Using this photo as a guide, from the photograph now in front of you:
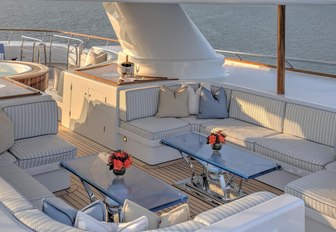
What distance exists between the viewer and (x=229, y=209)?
239 cm

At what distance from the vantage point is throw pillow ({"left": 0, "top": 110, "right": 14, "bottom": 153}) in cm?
387

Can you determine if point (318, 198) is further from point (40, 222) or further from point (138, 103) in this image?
point (138, 103)

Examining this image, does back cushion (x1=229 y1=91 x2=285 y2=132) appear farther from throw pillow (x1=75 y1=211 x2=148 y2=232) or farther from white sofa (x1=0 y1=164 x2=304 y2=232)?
throw pillow (x1=75 y1=211 x2=148 y2=232)

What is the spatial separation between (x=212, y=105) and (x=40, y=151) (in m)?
1.95

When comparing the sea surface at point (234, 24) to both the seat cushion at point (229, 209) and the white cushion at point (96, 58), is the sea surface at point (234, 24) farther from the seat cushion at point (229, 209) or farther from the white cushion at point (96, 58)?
the seat cushion at point (229, 209)

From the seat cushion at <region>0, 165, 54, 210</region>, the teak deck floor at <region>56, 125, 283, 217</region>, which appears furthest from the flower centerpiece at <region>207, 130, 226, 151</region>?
the seat cushion at <region>0, 165, 54, 210</region>

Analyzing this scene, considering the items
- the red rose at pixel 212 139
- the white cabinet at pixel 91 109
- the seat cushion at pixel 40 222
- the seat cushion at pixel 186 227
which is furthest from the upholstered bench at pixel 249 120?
the seat cushion at pixel 40 222

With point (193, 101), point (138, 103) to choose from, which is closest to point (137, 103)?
point (138, 103)

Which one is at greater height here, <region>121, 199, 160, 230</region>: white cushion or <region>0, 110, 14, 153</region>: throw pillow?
<region>0, 110, 14, 153</region>: throw pillow

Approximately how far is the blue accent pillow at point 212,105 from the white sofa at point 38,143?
1570 millimetres

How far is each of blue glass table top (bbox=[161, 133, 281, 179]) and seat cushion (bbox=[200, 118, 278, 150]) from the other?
0.08m

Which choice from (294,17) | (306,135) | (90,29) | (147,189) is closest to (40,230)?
(147,189)

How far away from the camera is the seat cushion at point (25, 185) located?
3103 mm

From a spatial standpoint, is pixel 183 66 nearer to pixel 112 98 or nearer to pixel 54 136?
pixel 112 98
